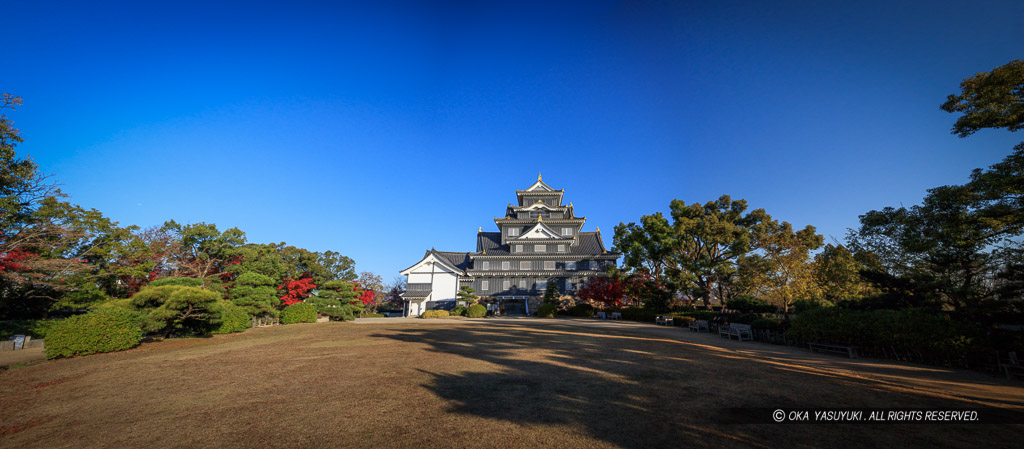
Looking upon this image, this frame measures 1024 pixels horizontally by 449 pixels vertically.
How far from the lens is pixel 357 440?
14.2 ft

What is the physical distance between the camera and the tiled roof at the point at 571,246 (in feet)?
140

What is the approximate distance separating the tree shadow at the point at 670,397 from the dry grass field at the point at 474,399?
0.12ft

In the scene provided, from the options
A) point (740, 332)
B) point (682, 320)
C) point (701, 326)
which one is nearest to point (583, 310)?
point (682, 320)

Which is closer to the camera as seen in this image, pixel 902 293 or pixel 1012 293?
pixel 1012 293

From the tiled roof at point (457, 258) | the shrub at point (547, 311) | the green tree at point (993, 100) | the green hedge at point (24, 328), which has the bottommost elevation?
the shrub at point (547, 311)

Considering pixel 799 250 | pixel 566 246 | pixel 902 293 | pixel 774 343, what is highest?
pixel 566 246

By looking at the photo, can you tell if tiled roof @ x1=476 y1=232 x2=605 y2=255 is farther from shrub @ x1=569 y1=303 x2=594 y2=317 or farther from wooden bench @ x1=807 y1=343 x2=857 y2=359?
wooden bench @ x1=807 y1=343 x2=857 y2=359

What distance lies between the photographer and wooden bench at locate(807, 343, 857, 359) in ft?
34.3

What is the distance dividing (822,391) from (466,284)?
37.0 metres

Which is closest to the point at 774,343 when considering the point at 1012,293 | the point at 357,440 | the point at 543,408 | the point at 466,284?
the point at 1012,293

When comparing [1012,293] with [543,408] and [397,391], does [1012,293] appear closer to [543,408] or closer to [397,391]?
[543,408]

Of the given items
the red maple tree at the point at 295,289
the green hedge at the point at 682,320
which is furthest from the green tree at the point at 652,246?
the red maple tree at the point at 295,289

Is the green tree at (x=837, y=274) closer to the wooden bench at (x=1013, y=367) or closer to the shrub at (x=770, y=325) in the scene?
the shrub at (x=770, y=325)

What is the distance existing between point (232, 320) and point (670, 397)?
2049 centimetres
